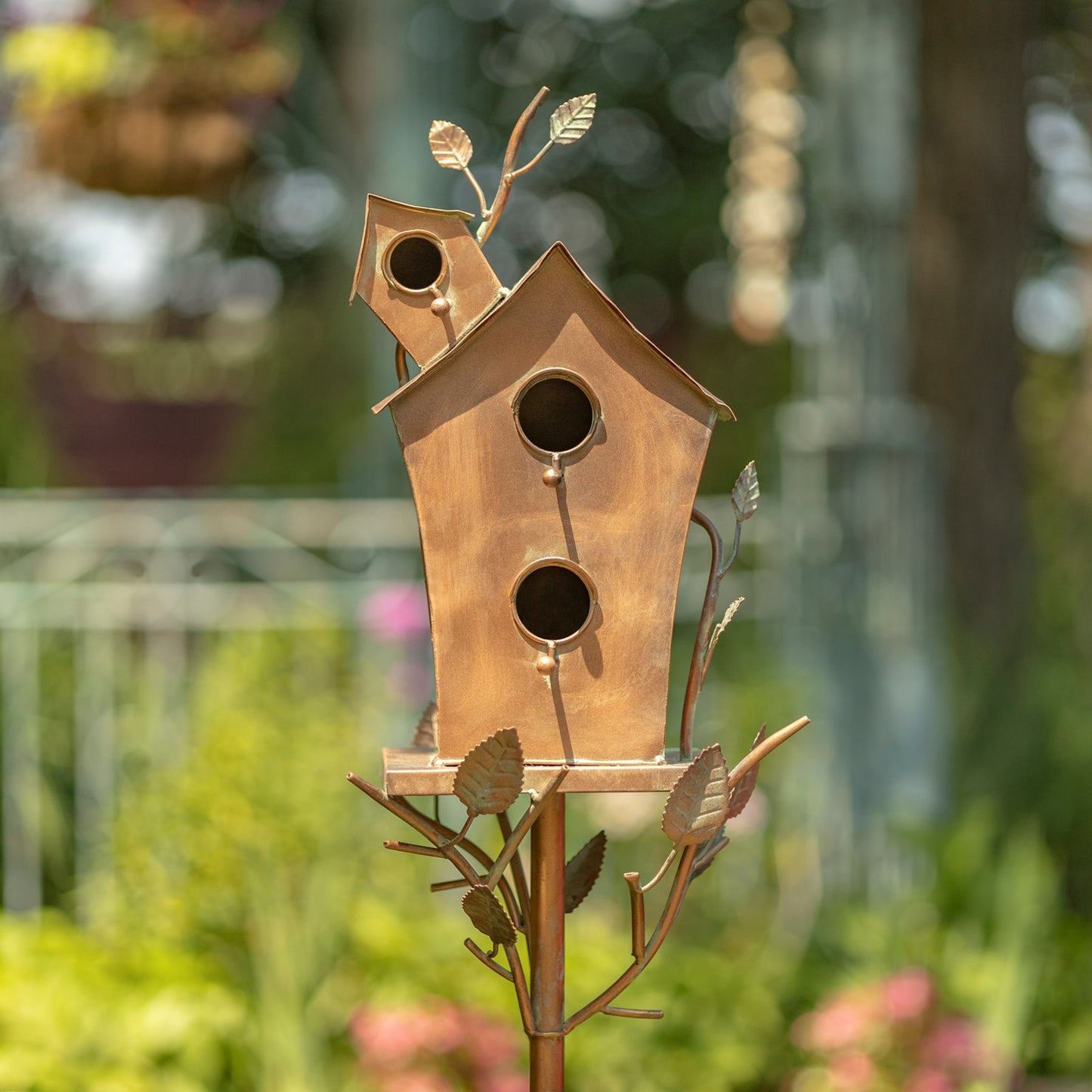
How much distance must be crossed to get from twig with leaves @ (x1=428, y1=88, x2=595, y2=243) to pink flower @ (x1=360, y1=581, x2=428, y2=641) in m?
2.08

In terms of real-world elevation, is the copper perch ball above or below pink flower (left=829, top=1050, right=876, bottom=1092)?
above

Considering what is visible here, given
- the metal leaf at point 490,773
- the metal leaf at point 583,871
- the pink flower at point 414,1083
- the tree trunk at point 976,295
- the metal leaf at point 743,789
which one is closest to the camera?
the metal leaf at point 490,773

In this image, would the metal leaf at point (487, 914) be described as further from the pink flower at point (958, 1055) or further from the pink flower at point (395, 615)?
the pink flower at point (395, 615)

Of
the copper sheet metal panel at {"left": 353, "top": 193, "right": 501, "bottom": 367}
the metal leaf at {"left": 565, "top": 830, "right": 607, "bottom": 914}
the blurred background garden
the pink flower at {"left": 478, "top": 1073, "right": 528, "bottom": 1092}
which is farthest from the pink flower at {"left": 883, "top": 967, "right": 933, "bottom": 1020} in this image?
the copper sheet metal panel at {"left": 353, "top": 193, "right": 501, "bottom": 367}

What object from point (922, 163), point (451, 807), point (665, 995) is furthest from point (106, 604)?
point (922, 163)

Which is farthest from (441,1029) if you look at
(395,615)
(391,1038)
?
(395,615)

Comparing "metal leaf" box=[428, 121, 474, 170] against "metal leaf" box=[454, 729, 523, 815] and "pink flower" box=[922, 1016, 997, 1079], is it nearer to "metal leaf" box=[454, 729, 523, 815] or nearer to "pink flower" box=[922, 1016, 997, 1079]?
"metal leaf" box=[454, 729, 523, 815]

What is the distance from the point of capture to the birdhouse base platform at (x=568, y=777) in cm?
104

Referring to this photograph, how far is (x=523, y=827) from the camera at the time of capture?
1014mm

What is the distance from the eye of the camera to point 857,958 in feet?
9.44

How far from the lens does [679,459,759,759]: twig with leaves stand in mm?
1103

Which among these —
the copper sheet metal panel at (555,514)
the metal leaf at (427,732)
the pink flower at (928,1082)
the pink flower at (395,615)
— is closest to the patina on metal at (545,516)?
the copper sheet metal panel at (555,514)

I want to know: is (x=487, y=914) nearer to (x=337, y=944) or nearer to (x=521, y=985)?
(x=521, y=985)

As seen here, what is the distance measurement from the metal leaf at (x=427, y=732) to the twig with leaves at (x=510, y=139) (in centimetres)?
45
